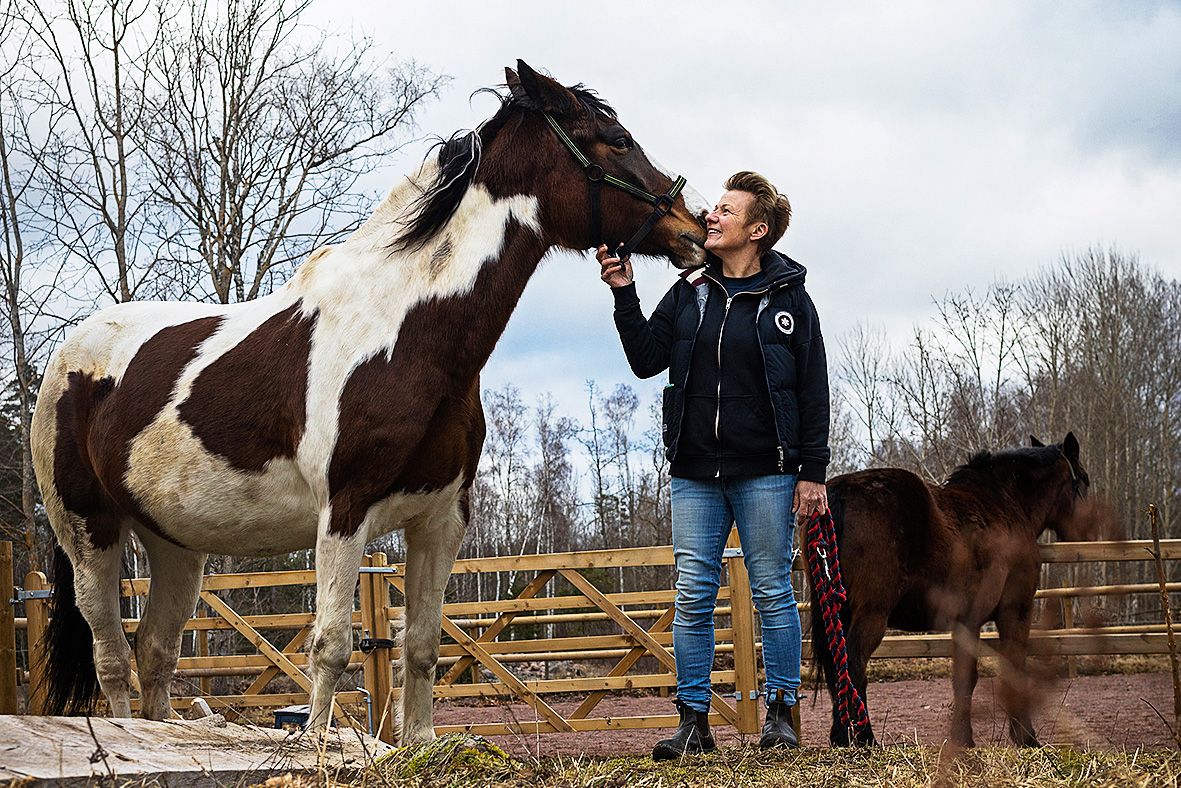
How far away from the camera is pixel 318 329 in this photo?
3.50 metres

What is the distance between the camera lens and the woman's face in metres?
3.53

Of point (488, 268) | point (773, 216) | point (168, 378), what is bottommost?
point (168, 378)

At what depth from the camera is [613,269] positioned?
137 inches

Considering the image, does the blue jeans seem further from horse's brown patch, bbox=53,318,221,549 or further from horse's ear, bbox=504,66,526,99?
horse's brown patch, bbox=53,318,221,549

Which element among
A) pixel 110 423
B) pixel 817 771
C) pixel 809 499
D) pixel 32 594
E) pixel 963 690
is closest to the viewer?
pixel 817 771

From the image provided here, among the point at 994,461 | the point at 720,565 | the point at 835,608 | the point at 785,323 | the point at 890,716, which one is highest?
the point at 785,323

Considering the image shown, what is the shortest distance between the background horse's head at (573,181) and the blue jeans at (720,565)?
949mm

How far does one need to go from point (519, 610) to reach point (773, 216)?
564 centimetres

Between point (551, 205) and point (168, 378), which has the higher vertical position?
point (551, 205)

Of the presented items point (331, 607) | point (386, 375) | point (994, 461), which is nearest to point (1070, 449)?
point (994, 461)

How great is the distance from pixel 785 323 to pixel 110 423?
300 cm

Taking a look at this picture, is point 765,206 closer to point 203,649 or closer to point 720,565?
point 720,565

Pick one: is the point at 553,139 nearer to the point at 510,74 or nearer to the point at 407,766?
the point at 510,74

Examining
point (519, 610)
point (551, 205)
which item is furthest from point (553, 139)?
point (519, 610)
